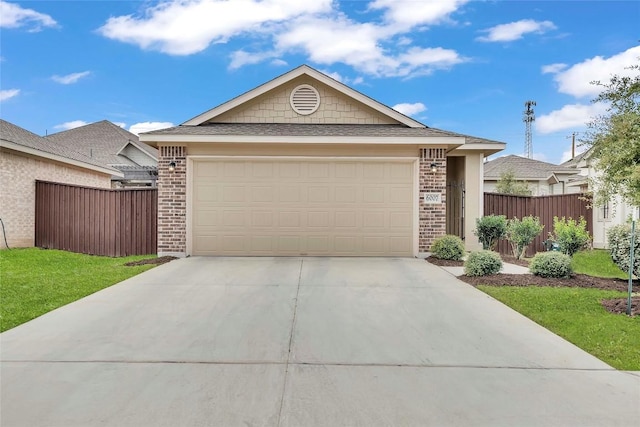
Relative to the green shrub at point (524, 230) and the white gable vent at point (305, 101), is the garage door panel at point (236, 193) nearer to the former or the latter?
the white gable vent at point (305, 101)

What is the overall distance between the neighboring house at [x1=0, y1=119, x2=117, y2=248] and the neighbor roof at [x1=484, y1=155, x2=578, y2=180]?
21.4m

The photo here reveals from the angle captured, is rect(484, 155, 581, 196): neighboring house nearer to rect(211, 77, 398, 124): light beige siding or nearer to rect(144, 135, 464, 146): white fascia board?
rect(211, 77, 398, 124): light beige siding

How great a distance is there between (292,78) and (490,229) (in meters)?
6.44

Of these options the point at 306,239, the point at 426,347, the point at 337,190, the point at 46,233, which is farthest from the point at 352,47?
the point at 426,347

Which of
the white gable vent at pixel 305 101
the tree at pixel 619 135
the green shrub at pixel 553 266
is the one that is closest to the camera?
the tree at pixel 619 135

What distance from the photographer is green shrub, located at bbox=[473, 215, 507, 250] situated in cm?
1050

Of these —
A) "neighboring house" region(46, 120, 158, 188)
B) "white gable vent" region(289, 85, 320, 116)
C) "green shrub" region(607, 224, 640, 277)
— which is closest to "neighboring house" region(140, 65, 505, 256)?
"white gable vent" region(289, 85, 320, 116)

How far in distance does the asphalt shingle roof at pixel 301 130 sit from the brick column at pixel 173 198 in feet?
1.97

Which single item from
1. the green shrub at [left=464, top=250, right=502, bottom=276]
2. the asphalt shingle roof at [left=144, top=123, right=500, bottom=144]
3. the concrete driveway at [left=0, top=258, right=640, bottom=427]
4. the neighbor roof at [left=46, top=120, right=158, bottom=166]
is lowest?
the concrete driveway at [left=0, top=258, right=640, bottom=427]

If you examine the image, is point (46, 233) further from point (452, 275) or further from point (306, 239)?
point (452, 275)

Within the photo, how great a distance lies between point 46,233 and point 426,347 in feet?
42.6

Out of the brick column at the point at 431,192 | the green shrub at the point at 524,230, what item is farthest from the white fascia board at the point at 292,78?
the green shrub at the point at 524,230

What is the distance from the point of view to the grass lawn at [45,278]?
6148 mm

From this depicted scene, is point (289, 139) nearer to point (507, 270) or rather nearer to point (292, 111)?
point (292, 111)
